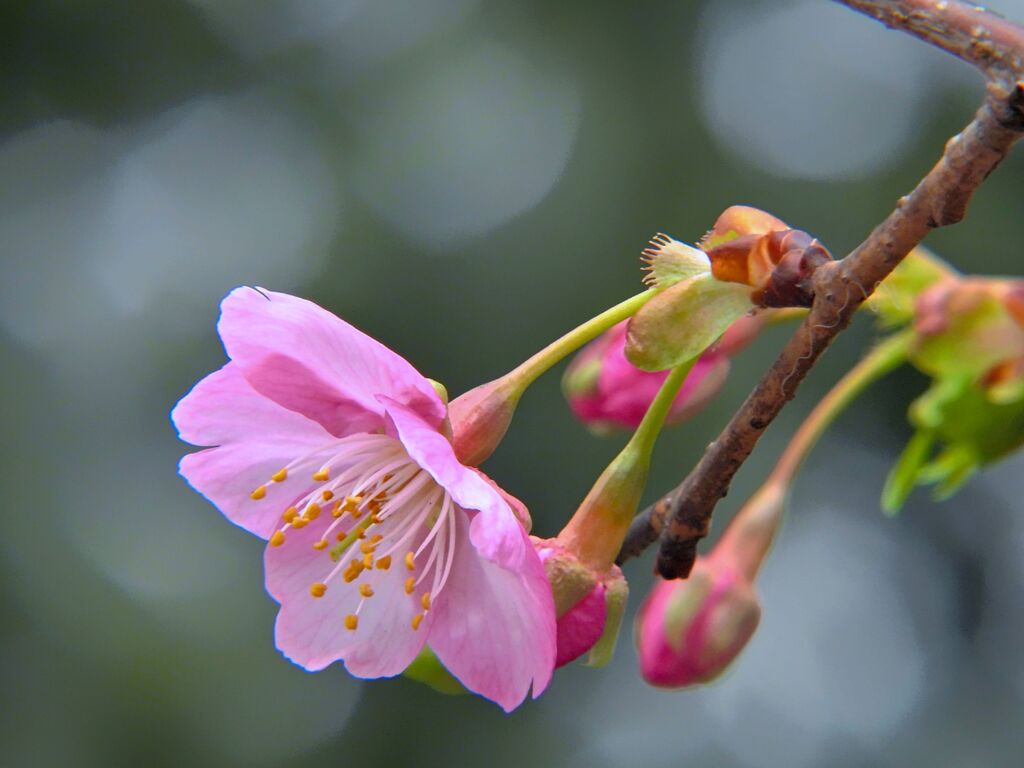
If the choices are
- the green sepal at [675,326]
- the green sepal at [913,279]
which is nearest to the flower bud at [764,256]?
the green sepal at [675,326]

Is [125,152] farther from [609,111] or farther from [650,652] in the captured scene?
[650,652]

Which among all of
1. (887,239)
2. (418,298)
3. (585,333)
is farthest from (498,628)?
(418,298)

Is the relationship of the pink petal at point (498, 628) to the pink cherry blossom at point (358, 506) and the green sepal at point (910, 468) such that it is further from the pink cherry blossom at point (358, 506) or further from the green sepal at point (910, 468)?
the green sepal at point (910, 468)

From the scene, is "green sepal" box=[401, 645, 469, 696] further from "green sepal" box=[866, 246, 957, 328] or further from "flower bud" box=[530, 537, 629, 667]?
"green sepal" box=[866, 246, 957, 328]

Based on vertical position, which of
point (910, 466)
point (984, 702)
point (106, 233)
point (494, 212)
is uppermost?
point (910, 466)

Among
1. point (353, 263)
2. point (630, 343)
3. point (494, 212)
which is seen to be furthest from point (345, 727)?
point (630, 343)

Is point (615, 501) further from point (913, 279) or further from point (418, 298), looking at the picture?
point (418, 298)
